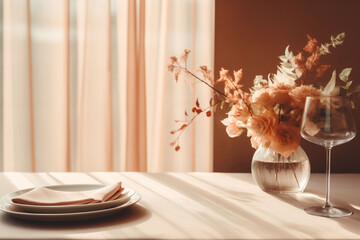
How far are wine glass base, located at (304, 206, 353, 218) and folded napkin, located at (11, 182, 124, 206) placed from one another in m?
0.44

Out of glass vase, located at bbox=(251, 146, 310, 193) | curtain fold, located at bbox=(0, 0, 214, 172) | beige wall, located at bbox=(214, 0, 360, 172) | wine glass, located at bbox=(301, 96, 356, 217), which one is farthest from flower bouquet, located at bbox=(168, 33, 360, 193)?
curtain fold, located at bbox=(0, 0, 214, 172)

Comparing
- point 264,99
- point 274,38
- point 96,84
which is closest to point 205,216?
point 264,99

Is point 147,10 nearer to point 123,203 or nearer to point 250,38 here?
point 250,38

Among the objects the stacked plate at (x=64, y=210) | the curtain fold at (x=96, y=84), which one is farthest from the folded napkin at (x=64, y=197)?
the curtain fold at (x=96, y=84)

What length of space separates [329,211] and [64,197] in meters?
0.60

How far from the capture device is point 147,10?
219 centimetres

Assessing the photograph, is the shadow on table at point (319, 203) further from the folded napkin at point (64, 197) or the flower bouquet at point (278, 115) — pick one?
the folded napkin at point (64, 197)

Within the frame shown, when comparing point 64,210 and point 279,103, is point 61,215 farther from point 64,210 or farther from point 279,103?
point 279,103

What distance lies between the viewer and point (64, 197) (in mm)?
955

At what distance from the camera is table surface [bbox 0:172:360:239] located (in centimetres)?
80

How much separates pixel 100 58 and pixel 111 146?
1.47 feet

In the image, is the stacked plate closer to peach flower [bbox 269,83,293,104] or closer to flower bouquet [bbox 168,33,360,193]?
flower bouquet [bbox 168,33,360,193]

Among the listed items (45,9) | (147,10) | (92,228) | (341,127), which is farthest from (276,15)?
(92,228)

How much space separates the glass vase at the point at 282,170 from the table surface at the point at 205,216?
30 mm
